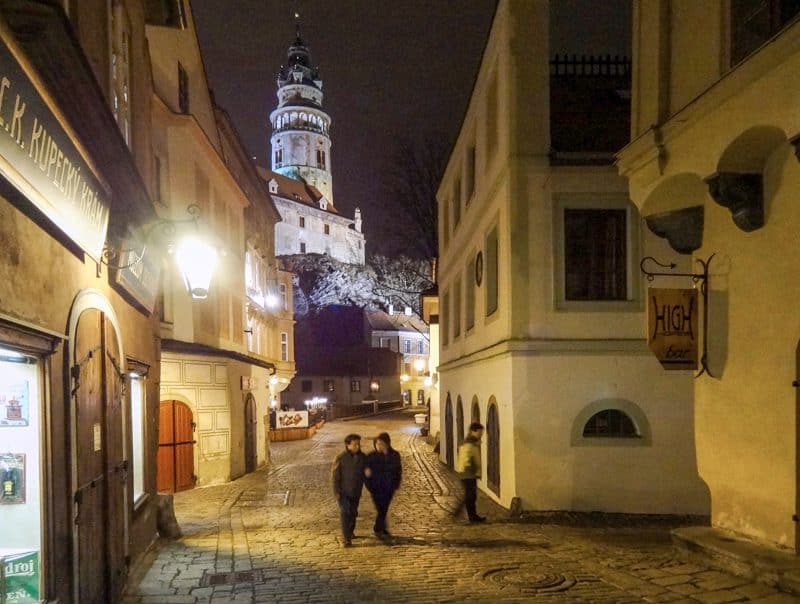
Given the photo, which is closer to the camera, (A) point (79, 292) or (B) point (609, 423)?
(A) point (79, 292)

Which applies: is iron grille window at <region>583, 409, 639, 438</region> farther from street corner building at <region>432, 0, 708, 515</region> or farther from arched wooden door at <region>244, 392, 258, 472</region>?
arched wooden door at <region>244, 392, 258, 472</region>

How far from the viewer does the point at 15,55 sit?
4164 mm

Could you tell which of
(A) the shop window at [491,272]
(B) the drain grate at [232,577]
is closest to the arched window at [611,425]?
(A) the shop window at [491,272]

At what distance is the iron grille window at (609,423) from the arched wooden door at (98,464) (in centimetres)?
832

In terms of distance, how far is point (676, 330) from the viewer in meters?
8.64

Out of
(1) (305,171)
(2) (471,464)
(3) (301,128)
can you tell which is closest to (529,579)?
(2) (471,464)

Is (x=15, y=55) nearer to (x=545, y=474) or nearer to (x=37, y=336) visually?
(x=37, y=336)

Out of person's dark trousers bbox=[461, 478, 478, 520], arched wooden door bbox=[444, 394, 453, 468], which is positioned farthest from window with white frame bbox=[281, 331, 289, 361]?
person's dark trousers bbox=[461, 478, 478, 520]

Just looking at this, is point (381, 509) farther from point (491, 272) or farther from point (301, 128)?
point (301, 128)

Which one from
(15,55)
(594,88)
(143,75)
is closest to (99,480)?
(15,55)

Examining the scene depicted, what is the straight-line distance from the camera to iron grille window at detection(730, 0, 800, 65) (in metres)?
7.23

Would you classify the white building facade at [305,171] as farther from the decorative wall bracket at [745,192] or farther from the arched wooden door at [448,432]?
the decorative wall bracket at [745,192]

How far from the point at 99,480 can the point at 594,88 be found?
41.7 feet

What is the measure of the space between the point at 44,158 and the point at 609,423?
10.8 meters
